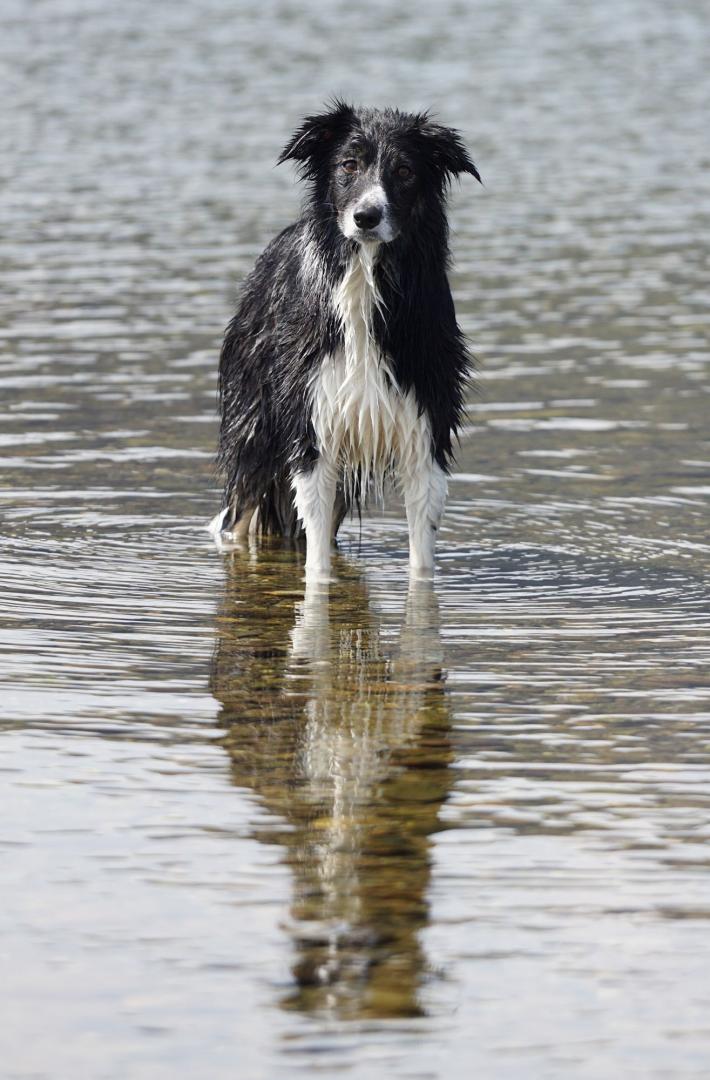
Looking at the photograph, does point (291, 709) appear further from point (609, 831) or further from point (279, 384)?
point (279, 384)

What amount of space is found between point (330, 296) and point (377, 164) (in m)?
0.63

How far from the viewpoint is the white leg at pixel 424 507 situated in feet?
27.9

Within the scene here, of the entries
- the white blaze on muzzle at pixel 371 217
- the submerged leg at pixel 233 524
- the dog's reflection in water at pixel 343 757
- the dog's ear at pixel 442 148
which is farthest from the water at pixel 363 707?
the dog's ear at pixel 442 148

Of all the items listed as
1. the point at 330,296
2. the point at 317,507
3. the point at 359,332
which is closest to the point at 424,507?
the point at 317,507

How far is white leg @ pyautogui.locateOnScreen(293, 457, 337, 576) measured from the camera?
8.55 meters

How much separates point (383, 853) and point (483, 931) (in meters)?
0.56

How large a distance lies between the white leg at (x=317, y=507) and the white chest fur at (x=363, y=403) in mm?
83

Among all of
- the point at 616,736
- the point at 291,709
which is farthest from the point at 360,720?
the point at 616,736

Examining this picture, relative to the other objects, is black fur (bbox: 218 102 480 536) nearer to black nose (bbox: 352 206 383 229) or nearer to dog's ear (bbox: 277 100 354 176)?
dog's ear (bbox: 277 100 354 176)

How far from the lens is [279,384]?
8.60m

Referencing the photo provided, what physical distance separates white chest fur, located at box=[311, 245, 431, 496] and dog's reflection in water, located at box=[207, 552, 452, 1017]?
0.62 meters

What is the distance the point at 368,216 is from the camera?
7617 millimetres

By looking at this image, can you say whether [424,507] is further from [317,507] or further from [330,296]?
[330,296]

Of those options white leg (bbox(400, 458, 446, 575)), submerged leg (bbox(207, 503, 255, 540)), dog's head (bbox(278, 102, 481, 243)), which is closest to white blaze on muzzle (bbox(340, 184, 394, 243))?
dog's head (bbox(278, 102, 481, 243))
